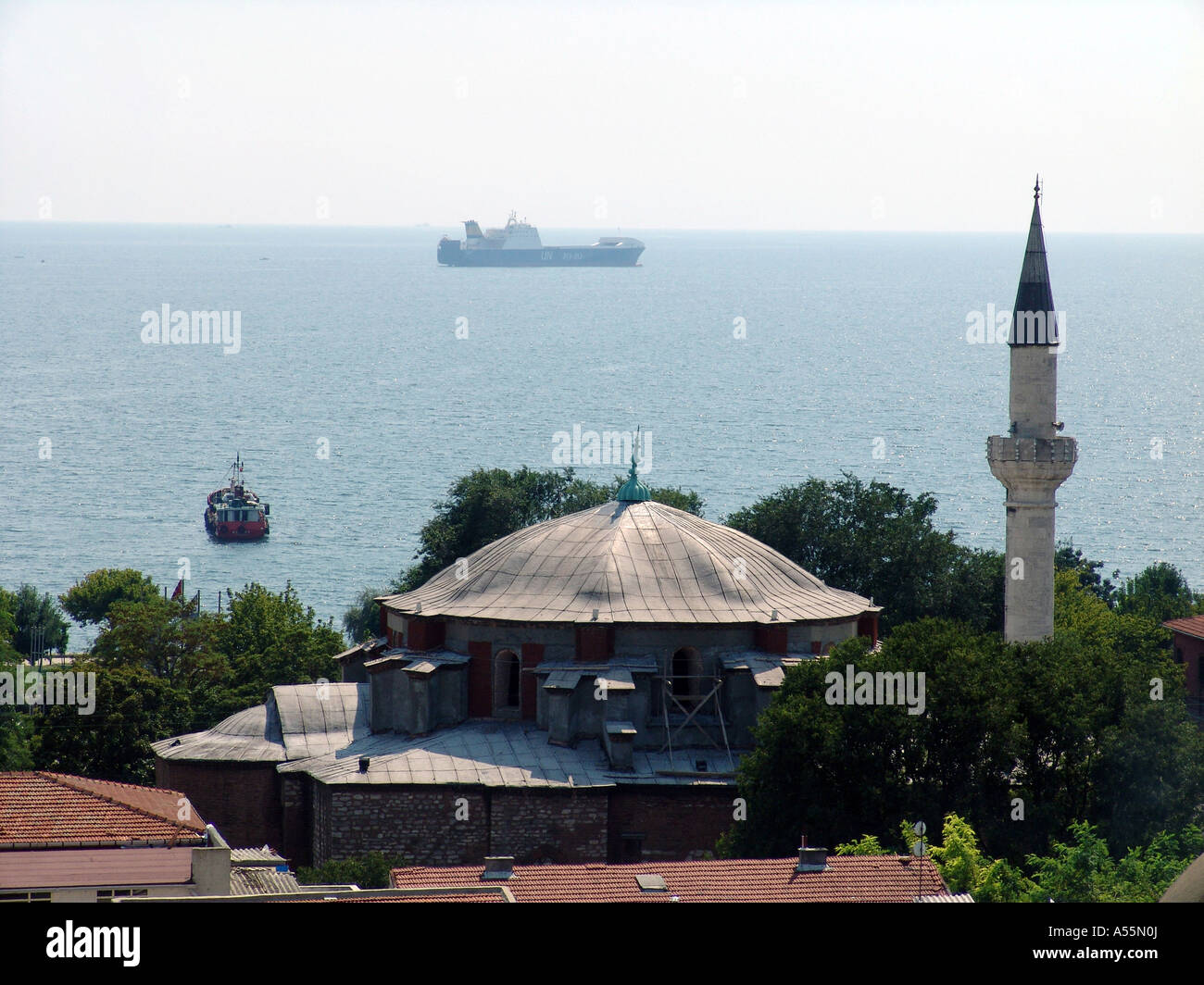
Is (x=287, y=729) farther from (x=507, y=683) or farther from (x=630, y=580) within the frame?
(x=630, y=580)

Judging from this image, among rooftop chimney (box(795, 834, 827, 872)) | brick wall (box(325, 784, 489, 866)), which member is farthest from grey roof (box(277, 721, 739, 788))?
rooftop chimney (box(795, 834, 827, 872))

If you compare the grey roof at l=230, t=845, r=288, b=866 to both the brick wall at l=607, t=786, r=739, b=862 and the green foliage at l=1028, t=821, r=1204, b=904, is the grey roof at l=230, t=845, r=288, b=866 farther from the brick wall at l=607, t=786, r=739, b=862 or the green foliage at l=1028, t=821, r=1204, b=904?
the green foliage at l=1028, t=821, r=1204, b=904

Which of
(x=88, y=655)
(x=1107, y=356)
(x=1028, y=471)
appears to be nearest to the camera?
(x=1028, y=471)

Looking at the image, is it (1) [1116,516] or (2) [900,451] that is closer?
(1) [1116,516]

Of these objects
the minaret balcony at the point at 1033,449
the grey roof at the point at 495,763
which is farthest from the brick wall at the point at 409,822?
the minaret balcony at the point at 1033,449

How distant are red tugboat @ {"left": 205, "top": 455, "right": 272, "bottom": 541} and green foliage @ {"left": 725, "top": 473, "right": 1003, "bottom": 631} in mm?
59791

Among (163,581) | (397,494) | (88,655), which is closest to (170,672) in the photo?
(88,655)

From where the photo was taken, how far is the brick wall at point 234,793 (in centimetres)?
4084

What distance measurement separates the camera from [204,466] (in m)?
142

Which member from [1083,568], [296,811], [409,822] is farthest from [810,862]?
[1083,568]

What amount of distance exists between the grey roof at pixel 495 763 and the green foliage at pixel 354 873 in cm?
283

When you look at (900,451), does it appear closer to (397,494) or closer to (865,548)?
(397,494)
